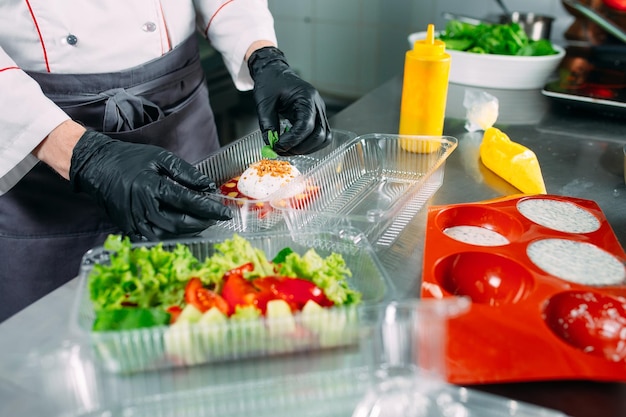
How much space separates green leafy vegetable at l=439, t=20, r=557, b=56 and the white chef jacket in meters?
0.83

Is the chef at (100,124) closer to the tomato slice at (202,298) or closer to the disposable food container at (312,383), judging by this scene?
the tomato slice at (202,298)

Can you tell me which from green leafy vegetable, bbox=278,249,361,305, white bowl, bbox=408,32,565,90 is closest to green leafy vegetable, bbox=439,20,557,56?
white bowl, bbox=408,32,565,90

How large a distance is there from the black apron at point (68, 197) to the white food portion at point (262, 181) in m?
0.27

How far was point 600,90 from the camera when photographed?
6.00 ft

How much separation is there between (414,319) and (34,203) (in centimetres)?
101

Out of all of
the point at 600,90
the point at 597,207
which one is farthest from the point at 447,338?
the point at 600,90

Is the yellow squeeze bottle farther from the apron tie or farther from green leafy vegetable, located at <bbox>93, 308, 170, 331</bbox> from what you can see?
green leafy vegetable, located at <bbox>93, 308, 170, 331</bbox>

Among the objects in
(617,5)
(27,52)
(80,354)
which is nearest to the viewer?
(80,354)

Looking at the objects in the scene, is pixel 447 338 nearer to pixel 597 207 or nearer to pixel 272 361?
pixel 272 361

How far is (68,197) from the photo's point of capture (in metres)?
1.36

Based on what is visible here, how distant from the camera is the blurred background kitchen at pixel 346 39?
8.75 ft

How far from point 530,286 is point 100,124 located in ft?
3.31

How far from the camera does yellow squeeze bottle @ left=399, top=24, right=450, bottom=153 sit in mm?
1449

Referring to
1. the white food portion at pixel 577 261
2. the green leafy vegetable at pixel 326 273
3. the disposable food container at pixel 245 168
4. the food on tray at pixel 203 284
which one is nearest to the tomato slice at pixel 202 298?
the food on tray at pixel 203 284
